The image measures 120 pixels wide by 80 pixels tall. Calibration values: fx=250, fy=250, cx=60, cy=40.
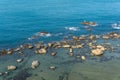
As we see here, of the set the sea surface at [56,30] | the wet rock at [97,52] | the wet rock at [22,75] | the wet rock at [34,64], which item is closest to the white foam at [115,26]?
the sea surface at [56,30]

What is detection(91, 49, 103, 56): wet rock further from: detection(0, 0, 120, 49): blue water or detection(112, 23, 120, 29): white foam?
detection(112, 23, 120, 29): white foam

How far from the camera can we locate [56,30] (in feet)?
295

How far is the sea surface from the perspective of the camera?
5897 cm

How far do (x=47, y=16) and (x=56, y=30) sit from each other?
73.8 ft

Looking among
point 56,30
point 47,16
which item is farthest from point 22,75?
point 47,16

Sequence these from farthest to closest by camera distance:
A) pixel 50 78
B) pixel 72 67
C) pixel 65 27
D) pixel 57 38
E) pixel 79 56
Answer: pixel 65 27
pixel 57 38
pixel 79 56
pixel 72 67
pixel 50 78

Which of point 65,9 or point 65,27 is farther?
point 65,9

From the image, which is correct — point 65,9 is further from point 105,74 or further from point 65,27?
point 105,74

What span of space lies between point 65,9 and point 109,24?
3479 cm

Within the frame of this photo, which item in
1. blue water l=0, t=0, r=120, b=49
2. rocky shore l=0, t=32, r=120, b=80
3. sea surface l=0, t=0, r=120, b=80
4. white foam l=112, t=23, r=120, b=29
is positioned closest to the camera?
sea surface l=0, t=0, r=120, b=80

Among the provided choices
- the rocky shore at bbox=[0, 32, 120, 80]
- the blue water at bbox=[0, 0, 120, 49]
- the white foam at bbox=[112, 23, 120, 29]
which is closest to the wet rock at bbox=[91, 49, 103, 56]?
the rocky shore at bbox=[0, 32, 120, 80]

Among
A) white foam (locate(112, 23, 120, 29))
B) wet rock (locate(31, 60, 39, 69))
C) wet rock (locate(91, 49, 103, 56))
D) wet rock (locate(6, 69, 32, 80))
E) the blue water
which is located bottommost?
wet rock (locate(6, 69, 32, 80))

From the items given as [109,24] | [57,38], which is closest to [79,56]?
[57,38]

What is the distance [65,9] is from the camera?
421ft
